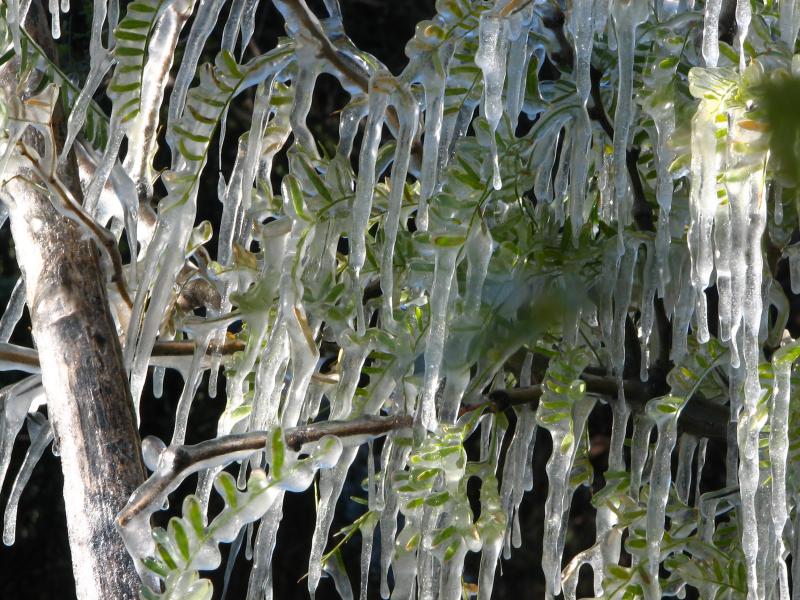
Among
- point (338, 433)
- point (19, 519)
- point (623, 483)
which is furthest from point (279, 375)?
point (19, 519)

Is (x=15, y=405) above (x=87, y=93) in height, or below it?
below

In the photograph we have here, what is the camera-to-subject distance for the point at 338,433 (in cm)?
57

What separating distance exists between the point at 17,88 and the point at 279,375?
24cm

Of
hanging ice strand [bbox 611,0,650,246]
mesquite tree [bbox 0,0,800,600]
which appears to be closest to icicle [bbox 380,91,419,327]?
mesquite tree [bbox 0,0,800,600]

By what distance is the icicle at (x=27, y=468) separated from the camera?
75 cm

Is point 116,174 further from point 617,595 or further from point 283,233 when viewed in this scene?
point 617,595

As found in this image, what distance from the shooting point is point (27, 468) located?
0.75 m

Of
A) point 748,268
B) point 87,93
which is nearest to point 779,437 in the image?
point 748,268

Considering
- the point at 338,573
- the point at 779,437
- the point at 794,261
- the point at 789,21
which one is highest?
the point at 789,21

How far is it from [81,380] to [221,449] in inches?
5.1

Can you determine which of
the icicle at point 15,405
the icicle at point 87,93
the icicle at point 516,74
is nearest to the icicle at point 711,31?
the icicle at point 516,74

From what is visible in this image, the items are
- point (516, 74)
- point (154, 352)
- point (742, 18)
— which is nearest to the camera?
point (742, 18)

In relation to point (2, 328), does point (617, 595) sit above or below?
below

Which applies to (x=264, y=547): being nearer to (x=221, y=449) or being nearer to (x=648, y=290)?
(x=221, y=449)
